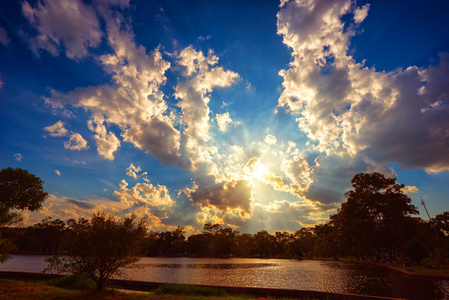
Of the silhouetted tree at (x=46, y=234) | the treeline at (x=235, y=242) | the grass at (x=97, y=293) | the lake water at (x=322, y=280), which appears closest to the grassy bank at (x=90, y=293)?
the grass at (x=97, y=293)

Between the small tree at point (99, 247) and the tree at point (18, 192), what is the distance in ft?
33.2

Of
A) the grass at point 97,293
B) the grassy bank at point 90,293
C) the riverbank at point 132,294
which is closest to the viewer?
the grass at point 97,293

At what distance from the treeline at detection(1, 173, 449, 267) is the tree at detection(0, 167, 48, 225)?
3181 millimetres

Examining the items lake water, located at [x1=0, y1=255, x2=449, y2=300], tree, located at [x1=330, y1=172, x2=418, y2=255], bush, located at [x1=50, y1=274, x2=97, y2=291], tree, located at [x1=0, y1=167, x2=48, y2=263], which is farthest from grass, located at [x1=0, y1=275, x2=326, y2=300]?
tree, located at [x1=330, y1=172, x2=418, y2=255]

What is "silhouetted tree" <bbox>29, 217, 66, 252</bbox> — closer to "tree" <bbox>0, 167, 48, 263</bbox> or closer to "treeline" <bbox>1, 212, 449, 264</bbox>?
"treeline" <bbox>1, 212, 449, 264</bbox>

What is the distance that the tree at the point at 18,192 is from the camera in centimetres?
2342

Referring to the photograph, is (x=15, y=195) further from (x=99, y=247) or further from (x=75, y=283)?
(x=99, y=247)

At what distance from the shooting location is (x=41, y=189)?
2588 centimetres

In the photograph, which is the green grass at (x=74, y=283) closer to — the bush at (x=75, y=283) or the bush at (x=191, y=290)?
the bush at (x=75, y=283)

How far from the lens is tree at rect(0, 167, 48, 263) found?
23194 millimetres

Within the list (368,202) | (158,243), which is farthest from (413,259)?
(158,243)

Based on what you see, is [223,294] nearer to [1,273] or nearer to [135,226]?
[135,226]

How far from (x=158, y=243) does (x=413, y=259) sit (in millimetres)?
158532

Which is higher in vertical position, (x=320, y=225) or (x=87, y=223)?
(x=320, y=225)
